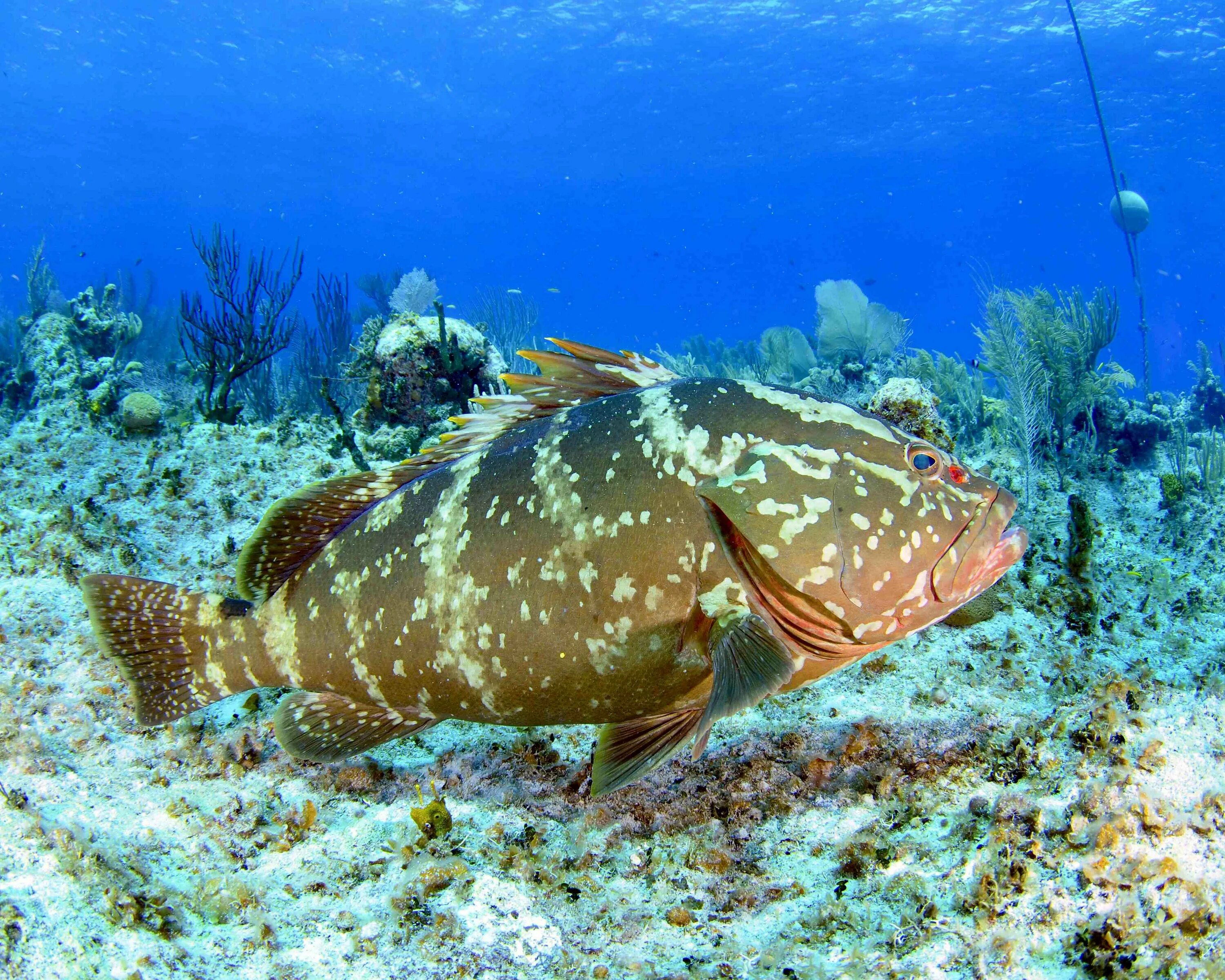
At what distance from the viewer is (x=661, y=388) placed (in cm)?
269

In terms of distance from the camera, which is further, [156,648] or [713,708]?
[156,648]

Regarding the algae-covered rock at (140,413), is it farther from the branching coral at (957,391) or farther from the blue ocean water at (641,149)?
the blue ocean water at (641,149)

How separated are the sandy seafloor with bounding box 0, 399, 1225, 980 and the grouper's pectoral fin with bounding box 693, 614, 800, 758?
658mm

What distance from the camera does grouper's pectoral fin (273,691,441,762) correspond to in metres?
2.86

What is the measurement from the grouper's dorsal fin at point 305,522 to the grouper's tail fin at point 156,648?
228mm

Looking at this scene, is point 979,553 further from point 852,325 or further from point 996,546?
point 852,325

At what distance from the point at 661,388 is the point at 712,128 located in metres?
85.5

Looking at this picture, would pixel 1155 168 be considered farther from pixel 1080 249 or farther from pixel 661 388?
pixel 661 388

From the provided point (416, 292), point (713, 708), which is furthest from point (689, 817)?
point (416, 292)

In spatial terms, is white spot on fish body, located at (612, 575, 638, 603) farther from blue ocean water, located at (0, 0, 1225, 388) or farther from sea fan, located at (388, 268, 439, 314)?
blue ocean water, located at (0, 0, 1225, 388)

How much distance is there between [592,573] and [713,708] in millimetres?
693

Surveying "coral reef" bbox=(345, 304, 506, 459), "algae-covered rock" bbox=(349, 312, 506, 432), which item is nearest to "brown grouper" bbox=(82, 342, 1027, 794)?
"coral reef" bbox=(345, 304, 506, 459)

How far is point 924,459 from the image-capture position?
92.7 inches

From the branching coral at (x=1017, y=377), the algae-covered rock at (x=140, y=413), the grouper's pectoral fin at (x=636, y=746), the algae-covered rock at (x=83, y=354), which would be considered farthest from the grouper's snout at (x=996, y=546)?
the algae-covered rock at (x=83, y=354)
